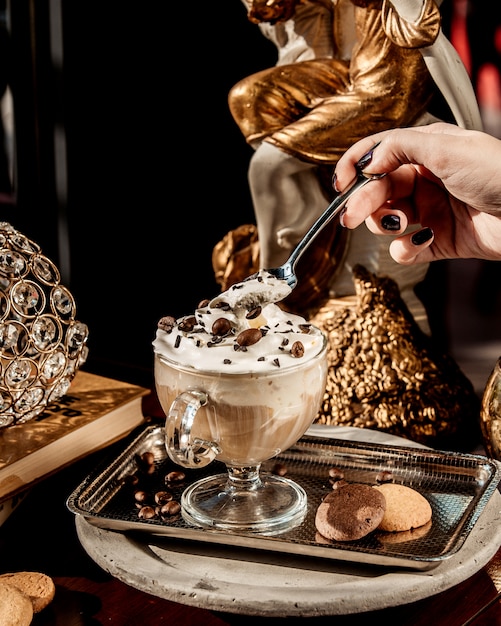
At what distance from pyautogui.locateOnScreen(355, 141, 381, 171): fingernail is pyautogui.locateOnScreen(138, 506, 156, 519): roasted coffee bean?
430 millimetres

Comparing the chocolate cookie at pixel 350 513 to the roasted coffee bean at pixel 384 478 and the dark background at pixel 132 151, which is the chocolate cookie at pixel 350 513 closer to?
the roasted coffee bean at pixel 384 478

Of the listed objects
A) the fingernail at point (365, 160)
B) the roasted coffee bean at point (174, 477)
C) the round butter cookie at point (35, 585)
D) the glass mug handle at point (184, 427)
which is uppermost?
the fingernail at point (365, 160)

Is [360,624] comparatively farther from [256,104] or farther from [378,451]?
[256,104]

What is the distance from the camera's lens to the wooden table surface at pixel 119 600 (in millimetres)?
716

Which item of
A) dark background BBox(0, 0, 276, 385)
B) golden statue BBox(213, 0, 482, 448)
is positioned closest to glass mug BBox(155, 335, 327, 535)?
golden statue BBox(213, 0, 482, 448)

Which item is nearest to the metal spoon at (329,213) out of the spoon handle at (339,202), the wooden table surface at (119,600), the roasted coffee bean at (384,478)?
the spoon handle at (339,202)

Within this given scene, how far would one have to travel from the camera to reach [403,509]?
2.59ft

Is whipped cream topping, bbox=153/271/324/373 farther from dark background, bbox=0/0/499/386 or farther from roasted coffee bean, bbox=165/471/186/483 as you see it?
dark background, bbox=0/0/499/386

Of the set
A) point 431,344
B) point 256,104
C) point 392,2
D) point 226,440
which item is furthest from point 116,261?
point 226,440

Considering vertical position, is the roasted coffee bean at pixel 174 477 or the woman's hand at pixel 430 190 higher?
the woman's hand at pixel 430 190

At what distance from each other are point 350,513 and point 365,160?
0.39m

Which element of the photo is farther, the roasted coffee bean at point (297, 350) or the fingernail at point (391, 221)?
the fingernail at point (391, 221)

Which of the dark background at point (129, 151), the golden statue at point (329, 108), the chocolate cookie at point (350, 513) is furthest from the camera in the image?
the dark background at point (129, 151)

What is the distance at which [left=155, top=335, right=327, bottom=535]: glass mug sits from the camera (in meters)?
0.74
